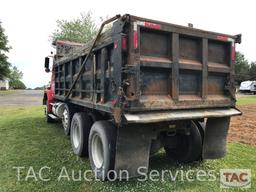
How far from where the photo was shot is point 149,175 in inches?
194

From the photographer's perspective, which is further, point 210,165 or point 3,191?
point 210,165

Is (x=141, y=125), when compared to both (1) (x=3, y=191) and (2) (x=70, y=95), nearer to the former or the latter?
(1) (x=3, y=191)

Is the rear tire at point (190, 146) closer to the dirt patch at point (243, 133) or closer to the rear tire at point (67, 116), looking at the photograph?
the dirt patch at point (243, 133)

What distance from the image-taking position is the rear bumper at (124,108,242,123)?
13.0 ft

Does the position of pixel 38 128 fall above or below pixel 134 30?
below

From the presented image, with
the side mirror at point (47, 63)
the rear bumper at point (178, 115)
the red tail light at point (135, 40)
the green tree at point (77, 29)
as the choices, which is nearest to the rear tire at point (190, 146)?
the rear bumper at point (178, 115)

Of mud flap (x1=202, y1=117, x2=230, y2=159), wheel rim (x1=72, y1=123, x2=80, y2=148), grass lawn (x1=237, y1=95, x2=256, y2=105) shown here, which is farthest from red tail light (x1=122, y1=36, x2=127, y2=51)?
grass lawn (x1=237, y1=95, x2=256, y2=105)

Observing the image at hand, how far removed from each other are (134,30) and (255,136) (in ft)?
19.4

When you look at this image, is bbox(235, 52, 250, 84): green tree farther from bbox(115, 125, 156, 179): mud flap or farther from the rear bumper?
bbox(115, 125, 156, 179): mud flap

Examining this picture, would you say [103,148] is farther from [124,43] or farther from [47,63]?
[47,63]

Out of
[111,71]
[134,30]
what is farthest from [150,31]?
[111,71]

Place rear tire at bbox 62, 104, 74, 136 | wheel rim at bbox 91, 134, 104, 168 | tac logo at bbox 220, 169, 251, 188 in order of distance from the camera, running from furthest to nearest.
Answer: rear tire at bbox 62, 104, 74, 136 < wheel rim at bbox 91, 134, 104, 168 < tac logo at bbox 220, 169, 251, 188

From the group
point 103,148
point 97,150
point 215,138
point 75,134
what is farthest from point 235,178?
point 75,134

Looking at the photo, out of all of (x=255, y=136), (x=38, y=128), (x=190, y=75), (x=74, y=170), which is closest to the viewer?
(x=190, y=75)
